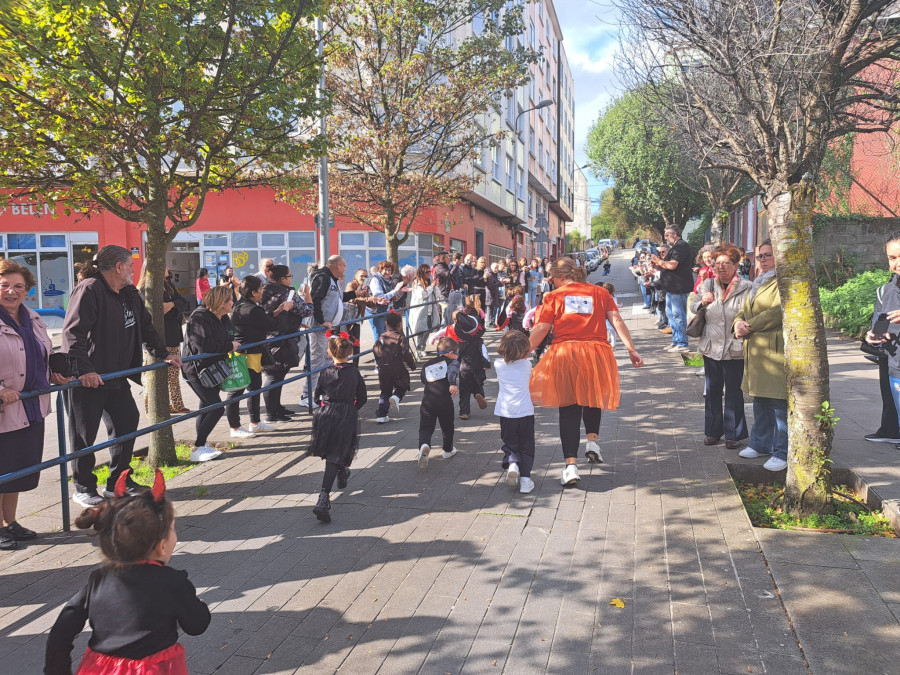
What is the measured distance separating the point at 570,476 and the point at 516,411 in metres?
0.67

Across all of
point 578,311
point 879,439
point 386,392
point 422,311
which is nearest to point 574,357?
point 578,311

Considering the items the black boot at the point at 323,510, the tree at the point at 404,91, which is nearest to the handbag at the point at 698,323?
the black boot at the point at 323,510

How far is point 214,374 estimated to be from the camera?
6234 mm

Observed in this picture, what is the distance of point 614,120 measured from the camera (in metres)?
38.0

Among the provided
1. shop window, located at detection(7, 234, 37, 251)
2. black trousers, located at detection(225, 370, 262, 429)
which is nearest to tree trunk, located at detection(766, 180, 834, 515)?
black trousers, located at detection(225, 370, 262, 429)

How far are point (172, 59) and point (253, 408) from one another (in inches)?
143

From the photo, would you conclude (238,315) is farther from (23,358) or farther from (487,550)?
(487,550)

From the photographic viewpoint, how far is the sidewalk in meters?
3.12

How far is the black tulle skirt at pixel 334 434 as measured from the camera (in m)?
4.98

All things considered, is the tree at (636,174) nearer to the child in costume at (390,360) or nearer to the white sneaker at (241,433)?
the child in costume at (390,360)

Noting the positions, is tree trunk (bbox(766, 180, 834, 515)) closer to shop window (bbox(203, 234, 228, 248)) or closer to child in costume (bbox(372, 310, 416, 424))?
Result: child in costume (bbox(372, 310, 416, 424))

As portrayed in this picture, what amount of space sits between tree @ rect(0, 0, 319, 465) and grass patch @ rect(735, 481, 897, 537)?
5066 mm

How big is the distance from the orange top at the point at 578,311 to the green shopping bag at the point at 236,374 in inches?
114

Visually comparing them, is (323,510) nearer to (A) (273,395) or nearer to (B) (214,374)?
(B) (214,374)
